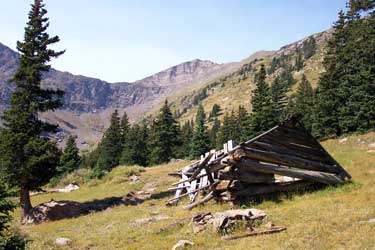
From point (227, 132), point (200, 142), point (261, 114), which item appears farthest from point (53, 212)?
point (227, 132)

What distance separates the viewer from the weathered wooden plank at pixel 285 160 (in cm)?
1748

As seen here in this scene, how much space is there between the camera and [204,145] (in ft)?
241

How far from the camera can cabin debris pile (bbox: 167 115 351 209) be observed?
17.6m

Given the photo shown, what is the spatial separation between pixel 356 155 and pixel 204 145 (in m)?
46.4

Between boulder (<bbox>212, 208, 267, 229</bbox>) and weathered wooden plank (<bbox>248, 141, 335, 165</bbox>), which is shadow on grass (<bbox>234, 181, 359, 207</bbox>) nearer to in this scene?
weathered wooden plank (<bbox>248, 141, 335, 165</bbox>)

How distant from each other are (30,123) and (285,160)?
19939 millimetres

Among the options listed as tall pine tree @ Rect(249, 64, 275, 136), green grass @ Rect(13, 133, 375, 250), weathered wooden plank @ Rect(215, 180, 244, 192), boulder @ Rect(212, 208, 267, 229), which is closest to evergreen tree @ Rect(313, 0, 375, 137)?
tall pine tree @ Rect(249, 64, 275, 136)

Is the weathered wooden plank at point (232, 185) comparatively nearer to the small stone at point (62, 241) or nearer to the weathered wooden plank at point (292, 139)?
the weathered wooden plank at point (292, 139)

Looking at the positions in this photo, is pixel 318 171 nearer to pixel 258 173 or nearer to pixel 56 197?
pixel 258 173

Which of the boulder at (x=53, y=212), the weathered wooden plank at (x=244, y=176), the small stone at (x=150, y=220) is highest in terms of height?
the weathered wooden plank at (x=244, y=176)

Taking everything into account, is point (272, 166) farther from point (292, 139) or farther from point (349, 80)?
point (349, 80)

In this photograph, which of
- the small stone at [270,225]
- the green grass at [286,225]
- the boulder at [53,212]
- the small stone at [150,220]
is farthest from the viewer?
the boulder at [53,212]

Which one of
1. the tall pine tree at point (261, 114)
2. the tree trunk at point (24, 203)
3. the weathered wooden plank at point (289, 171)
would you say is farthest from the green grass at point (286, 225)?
the tall pine tree at point (261, 114)

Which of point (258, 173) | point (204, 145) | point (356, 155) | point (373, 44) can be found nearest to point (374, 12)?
point (373, 44)
